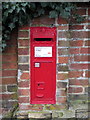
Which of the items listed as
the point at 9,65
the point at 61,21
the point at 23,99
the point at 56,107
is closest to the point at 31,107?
the point at 23,99

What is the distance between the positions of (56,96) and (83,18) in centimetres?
89

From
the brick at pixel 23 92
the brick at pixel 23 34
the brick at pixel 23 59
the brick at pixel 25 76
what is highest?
the brick at pixel 23 34

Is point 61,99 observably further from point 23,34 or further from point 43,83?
point 23,34

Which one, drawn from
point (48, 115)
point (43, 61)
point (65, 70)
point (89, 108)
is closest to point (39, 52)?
point (43, 61)

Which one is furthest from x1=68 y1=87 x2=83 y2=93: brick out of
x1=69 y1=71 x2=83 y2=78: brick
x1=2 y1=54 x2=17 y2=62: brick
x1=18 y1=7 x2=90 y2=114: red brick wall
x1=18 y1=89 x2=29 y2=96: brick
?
x1=2 y1=54 x2=17 y2=62: brick

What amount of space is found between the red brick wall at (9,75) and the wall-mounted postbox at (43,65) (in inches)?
9.3

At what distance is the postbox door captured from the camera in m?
1.98

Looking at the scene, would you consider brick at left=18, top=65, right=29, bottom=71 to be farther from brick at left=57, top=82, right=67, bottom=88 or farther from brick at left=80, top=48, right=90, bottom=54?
brick at left=80, top=48, right=90, bottom=54

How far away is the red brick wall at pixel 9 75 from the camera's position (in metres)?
2.09

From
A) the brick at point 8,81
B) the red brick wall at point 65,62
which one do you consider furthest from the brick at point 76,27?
the brick at point 8,81

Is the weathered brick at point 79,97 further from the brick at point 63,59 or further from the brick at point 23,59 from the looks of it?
the brick at point 23,59

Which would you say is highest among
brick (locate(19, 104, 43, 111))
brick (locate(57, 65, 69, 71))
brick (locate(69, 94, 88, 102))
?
brick (locate(57, 65, 69, 71))

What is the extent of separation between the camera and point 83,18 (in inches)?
80.9

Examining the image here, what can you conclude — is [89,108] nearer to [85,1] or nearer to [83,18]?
[83,18]
